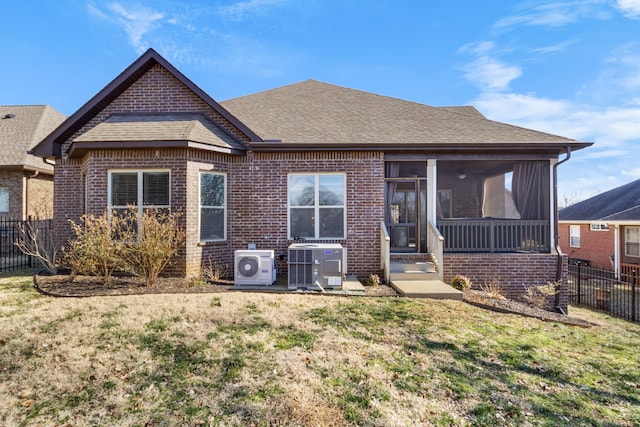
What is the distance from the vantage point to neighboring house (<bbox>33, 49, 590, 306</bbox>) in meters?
8.25

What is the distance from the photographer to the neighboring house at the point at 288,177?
8.25 meters

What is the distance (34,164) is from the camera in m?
13.9

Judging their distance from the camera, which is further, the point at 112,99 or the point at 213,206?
the point at 112,99

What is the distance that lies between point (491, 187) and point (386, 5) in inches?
315

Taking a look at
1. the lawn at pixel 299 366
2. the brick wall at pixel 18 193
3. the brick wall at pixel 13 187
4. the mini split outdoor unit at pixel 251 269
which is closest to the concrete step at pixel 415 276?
the lawn at pixel 299 366

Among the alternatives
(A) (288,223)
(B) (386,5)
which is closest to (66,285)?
(A) (288,223)

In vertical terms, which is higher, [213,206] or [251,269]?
[213,206]

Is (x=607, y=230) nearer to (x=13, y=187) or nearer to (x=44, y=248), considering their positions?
(x=44, y=248)

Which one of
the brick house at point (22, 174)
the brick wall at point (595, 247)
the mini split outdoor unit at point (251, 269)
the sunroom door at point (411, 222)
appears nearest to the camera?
the mini split outdoor unit at point (251, 269)

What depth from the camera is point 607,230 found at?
18.2 meters

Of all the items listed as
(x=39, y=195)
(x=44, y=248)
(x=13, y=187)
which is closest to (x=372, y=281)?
(x=44, y=248)

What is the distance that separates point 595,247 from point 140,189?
938 inches

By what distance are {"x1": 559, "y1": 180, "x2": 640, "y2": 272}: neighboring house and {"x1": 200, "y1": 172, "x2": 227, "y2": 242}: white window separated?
62.0 ft

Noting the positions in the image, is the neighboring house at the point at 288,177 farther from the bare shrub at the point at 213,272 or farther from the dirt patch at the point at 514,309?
the dirt patch at the point at 514,309
